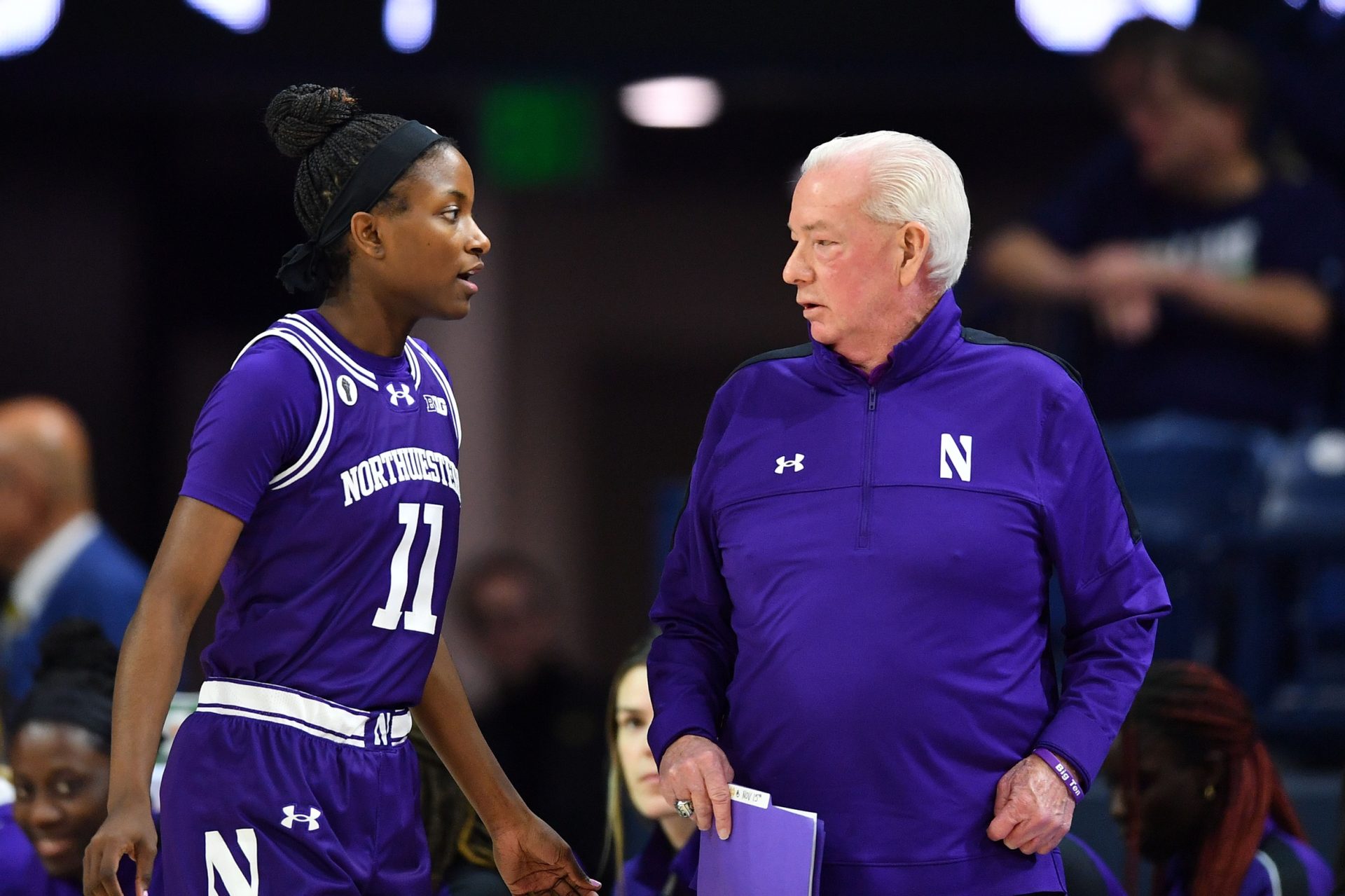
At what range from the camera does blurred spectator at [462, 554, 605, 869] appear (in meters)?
4.85

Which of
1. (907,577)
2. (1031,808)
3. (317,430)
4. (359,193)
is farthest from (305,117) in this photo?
(1031,808)

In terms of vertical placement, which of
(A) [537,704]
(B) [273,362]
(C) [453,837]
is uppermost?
(B) [273,362]

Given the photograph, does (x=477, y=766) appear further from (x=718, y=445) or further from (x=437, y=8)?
(x=437, y=8)

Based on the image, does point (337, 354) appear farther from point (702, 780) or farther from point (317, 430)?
point (702, 780)

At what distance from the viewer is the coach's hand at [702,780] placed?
229 cm

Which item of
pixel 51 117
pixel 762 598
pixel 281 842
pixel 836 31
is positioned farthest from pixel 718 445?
pixel 51 117

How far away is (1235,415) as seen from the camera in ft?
16.6

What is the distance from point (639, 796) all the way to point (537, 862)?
2.61 feet

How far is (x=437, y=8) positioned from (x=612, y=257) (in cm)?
247

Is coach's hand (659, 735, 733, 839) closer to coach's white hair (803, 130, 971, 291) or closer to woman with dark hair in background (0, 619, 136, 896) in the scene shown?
coach's white hair (803, 130, 971, 291)

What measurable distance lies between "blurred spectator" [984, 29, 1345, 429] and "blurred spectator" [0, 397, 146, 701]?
2813mm

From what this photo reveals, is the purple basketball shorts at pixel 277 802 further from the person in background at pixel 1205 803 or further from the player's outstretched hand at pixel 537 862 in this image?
the person in background at pixel 1205 803

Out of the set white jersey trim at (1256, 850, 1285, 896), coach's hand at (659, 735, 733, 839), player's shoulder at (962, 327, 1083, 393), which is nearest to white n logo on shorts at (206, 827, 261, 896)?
coach's hand at (659, 735, 733, 839)

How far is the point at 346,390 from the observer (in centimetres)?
227
